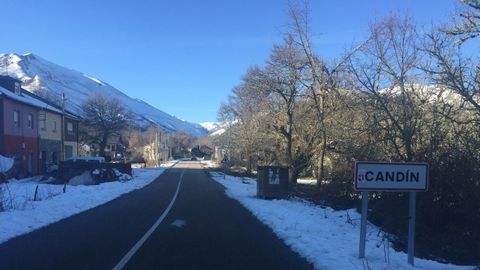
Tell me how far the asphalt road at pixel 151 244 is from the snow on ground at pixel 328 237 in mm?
350

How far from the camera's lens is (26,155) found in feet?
142

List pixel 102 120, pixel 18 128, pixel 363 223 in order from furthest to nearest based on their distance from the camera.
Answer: pixel 102 120
pixel 18 128
pixel 363 223

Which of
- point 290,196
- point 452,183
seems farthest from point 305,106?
point 452,183

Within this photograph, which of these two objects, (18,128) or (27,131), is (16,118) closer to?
(18,128)

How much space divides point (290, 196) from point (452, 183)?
455 inches

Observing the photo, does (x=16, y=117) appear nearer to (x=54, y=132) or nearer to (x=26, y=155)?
(x=26, y=155)

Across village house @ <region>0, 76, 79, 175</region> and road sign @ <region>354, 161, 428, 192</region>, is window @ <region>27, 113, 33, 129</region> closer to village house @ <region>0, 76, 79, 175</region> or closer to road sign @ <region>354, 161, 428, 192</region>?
village house @ <region>0, 76, 79, 175</region>

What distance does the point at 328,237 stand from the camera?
1170 cm

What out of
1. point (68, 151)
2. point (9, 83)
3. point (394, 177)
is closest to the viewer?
point (394, 177)

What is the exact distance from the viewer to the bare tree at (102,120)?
3046 inches

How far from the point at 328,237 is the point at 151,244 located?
3.87 m

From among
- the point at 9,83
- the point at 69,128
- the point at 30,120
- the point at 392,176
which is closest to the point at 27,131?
the point at 30,120

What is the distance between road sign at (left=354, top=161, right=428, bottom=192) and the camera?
8.46 m

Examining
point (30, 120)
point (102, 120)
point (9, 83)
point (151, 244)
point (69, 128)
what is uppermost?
point (9, 83)
